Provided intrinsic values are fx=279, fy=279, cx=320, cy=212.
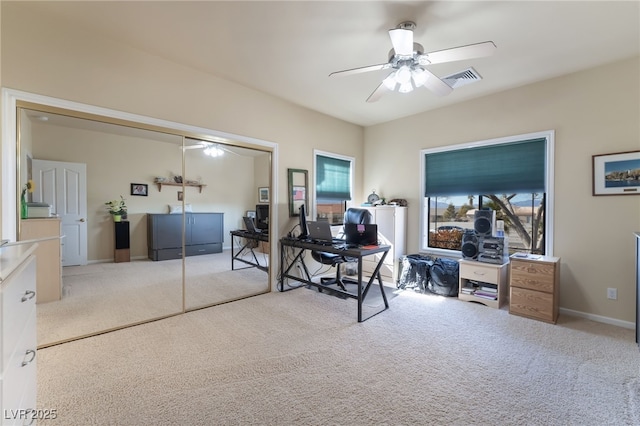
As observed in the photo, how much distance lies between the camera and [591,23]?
2.32 meters

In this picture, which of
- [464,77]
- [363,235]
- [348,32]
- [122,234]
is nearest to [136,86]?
[122,234]

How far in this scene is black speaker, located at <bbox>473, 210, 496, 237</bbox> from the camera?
11.8 ft

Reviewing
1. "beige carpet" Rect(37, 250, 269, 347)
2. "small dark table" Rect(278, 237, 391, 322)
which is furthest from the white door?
"small dark table" Rect(278, 237, 391, 322)

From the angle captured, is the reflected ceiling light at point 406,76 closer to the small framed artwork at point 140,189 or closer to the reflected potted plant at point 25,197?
the small framed artwork at point 140,189

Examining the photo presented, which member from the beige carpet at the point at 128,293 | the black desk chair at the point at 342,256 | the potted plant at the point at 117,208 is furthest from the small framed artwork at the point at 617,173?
the potted plant at the point at 117,208

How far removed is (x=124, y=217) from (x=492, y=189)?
15.5 feet

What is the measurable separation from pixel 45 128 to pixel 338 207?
389 centimetres

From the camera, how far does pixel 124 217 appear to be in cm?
333

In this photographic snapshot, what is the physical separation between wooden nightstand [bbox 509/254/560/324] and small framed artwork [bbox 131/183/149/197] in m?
4.41

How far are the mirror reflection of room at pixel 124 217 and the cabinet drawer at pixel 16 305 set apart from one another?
1.69 metres

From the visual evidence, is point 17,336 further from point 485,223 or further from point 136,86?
point 485,223

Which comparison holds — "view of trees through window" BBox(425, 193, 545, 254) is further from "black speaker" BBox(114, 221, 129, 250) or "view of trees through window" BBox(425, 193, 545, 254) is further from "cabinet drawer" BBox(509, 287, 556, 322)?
"black speaker" BBox(114, 221, 129, 250)

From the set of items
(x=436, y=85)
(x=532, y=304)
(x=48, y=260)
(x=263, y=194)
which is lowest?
(x=532, y=304)

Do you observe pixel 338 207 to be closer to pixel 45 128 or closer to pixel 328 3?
pixel 328 3
